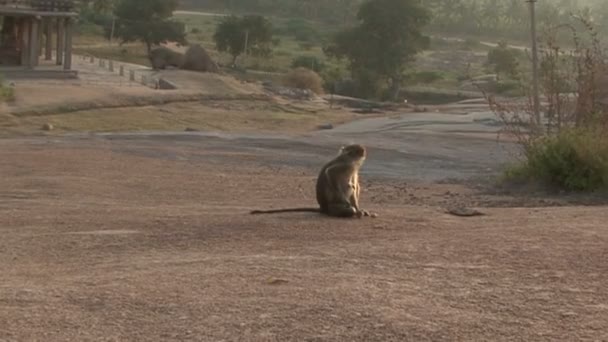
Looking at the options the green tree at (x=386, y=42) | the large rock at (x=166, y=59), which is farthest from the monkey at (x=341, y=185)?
the green tree at (x=386, y=42)

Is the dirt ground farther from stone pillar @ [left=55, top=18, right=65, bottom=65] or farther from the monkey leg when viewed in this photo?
stone pillar @ [left=55, top=18, right=65, bottom=65]

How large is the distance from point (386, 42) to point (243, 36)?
10262 mm

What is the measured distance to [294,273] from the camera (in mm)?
8141

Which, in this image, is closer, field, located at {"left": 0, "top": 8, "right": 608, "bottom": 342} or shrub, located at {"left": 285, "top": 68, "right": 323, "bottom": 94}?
field, located at {"left": 0, "top": 8, "right": 608, "bottom": 342}

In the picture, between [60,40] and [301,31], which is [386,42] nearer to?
[60,40]

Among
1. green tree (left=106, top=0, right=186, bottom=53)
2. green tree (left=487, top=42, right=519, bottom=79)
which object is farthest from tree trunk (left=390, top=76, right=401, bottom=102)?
green tree (left=106, top=0, right=186, bottom=53)

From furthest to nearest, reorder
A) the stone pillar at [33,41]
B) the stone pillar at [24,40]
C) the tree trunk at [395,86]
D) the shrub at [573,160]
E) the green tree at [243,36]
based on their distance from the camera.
Answer: the green tree at [243,36]
the tree trunk at [395,86]
the stone pillar at [24,40]
the stone pillar at [33,41]
the shrub at [573,160]

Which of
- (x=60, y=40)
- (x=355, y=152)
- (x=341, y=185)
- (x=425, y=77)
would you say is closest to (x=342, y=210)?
(x=341, y=185)

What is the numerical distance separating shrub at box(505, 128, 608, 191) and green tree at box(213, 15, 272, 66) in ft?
173

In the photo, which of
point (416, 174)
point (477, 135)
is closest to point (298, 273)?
point (416, 174)

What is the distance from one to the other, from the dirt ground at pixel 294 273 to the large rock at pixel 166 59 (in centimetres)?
4273

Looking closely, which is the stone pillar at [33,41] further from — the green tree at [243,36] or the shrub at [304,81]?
the green tree at [243,36]

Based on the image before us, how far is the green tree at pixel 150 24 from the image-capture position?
68188 mm

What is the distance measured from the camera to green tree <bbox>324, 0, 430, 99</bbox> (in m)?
64.1
